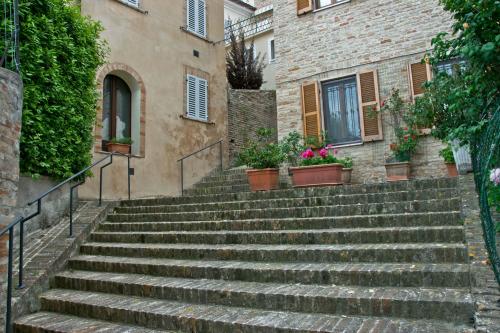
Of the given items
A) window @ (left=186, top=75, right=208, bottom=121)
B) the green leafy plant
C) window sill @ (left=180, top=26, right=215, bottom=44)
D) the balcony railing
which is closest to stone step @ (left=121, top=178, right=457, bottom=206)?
the green leafy plant

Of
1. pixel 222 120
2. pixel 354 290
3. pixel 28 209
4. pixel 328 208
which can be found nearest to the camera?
pixel 354 290

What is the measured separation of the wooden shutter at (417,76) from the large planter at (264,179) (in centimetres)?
345

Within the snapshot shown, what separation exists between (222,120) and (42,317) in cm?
797

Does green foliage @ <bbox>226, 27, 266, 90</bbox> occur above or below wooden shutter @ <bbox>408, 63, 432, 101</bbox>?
above

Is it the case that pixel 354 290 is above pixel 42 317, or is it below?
above

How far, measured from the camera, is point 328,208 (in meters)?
5.43

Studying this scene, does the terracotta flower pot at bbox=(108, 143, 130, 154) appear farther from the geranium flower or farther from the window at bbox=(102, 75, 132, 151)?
the geranium flower

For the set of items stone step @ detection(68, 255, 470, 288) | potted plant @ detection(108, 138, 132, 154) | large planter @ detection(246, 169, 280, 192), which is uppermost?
potted plant @ detection(108, 138, 132, 154)

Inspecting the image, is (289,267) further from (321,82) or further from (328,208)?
(321,82)

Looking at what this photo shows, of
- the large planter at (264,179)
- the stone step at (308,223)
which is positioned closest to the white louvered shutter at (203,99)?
the large planter at (264,179)

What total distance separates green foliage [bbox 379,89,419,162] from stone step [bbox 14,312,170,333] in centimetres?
634

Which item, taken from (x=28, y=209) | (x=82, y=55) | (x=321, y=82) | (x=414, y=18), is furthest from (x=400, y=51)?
(x=28, y=209)

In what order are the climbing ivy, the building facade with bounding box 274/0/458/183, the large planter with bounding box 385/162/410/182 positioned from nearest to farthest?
the climbing ivy
the large planter with bounding box 385/162/410/182
the building facade with bounding box 274/0/458/183

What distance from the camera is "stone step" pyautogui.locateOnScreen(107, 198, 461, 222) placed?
16.0ft
